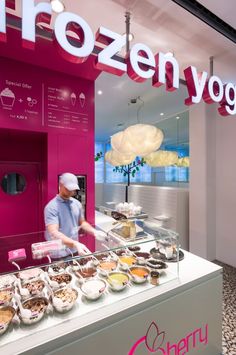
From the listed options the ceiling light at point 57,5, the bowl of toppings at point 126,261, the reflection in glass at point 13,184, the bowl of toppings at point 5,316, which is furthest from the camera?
the reflection in glass at point 13,184

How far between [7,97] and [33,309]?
7.84ft

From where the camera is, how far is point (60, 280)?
1466mm

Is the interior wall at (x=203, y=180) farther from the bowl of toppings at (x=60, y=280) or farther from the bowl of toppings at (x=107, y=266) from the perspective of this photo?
the bowl of toppings at (x=60, y=280)

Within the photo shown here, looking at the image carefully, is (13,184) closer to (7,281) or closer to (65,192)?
(65,192)

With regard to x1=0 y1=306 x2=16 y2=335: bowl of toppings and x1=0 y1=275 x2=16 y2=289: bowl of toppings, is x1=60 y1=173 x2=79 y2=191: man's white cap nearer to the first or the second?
x1=0 y1=275 x2=16 y2=289: bowl of toppings

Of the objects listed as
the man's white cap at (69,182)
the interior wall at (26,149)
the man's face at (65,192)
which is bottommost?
the man's face at (65,192)

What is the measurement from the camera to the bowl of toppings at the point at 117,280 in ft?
4.61

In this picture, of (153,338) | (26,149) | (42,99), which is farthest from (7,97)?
Result: (153,338)

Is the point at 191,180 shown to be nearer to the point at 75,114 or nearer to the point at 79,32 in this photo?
the point at 75,114

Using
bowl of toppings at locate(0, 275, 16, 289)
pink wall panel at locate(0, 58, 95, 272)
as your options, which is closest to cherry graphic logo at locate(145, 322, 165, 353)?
bowl of toppings at locate(0, 275, 16, 289)

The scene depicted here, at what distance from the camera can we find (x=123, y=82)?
4.06 metres

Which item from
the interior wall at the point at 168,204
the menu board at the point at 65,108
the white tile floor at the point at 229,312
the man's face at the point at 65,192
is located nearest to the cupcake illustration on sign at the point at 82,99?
the menu board at the point at 65,108

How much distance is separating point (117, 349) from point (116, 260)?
0.64 metres

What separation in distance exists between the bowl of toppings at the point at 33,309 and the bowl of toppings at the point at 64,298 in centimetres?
7
